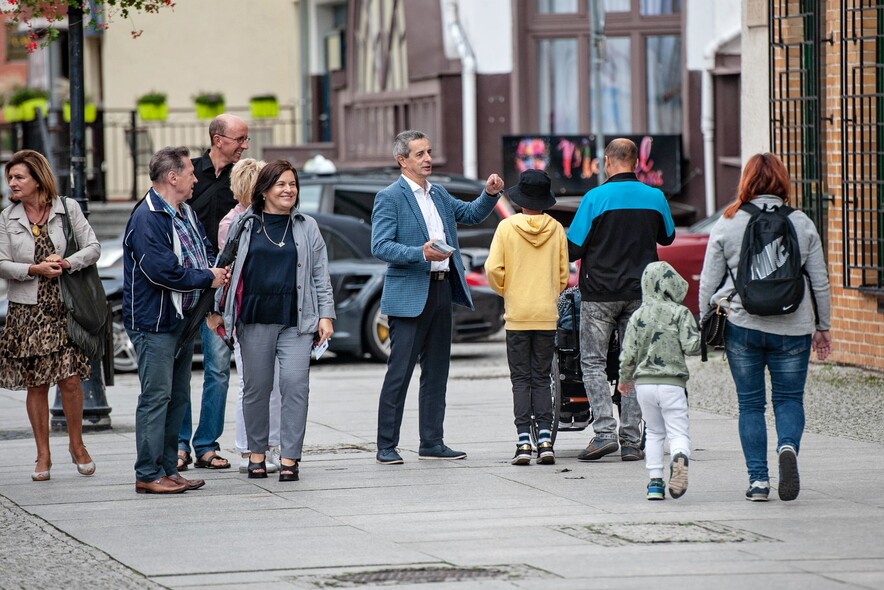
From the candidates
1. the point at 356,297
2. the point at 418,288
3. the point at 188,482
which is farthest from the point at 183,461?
the point at 356,297

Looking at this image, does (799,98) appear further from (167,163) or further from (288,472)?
(167,163)

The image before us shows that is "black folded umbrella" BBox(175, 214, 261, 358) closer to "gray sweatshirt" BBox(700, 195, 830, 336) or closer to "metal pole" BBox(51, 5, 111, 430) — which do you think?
"gray sweatshirt" BBox(700, 195, 830, 336)

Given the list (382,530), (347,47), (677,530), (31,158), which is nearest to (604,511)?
(677,530)

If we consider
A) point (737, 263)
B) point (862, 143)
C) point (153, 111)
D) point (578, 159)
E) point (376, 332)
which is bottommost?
point (376, 332)

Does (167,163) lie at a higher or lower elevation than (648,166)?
lower

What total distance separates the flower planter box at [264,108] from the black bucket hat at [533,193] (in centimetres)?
2235

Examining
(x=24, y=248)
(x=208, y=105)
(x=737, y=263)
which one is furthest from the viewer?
(x=208, y=105)

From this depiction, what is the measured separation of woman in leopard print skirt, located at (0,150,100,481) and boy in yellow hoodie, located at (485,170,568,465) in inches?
94.0

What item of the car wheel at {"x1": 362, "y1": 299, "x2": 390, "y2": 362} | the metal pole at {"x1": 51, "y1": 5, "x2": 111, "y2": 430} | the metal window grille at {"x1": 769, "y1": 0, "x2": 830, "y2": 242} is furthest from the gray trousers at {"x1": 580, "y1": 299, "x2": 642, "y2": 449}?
the car wheel at {"x1": 362, "y1": 299, "x2": 390, "y2": 362}

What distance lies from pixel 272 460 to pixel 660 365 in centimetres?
246

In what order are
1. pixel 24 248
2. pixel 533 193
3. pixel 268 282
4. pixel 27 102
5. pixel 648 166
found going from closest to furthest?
1. pixel 268 282
2. pixel 24 248
3. pixel 533 193
4. pixel 648 166
5. pixel 27 102

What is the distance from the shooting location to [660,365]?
8.16 meters

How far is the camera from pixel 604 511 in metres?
7.85

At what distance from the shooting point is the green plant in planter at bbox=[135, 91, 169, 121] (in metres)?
29.7
